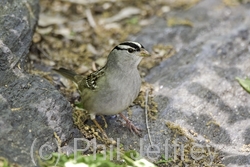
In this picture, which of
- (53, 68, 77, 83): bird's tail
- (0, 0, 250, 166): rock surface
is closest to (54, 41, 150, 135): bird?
(0, 0, 250, 166): rock surface

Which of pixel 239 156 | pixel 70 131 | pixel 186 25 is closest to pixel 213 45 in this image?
pixel 186 25

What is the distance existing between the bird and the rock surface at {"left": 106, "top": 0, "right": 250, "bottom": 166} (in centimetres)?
37

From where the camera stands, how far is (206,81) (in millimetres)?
6207

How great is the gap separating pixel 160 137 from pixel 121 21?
3523 millimetres

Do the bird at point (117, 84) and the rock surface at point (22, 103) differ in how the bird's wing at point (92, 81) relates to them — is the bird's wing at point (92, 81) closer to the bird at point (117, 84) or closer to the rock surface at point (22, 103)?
the bird at point (117, 84)

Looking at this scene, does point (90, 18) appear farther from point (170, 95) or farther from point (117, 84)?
point (117, 84)

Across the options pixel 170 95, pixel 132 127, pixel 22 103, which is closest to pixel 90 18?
pixel 170 95

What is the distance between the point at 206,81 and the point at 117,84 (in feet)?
5.11

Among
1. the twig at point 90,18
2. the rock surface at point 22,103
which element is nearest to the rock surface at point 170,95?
the rock surface at point 22,103

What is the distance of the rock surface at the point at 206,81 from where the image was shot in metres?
5.32

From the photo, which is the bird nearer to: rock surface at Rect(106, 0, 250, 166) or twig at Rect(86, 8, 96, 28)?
rock surface at Rect(106, 0, 250, 166)

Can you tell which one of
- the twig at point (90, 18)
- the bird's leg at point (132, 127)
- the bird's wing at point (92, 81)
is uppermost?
the twig at point (90, 18)

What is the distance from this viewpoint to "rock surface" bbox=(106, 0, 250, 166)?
209 inches

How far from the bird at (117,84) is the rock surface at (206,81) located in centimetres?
37
